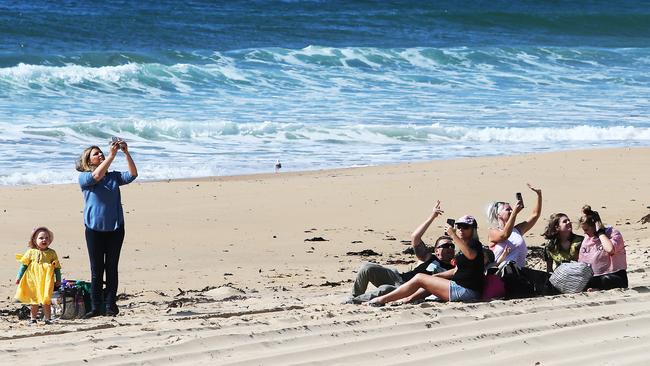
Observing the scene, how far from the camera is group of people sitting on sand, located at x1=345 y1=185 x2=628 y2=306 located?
8.08m

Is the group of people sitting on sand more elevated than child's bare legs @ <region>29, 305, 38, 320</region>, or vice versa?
the group of people sitting on sand

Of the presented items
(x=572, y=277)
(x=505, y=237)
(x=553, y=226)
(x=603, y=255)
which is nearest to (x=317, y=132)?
(x=553, y=226)

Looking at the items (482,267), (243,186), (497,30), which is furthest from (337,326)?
(497,30)

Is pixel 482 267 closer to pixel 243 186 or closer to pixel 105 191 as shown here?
pixel 105 191

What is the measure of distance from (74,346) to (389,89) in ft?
68.1

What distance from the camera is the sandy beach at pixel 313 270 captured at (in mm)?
6727

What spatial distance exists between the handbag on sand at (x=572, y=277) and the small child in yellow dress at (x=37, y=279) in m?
3.39

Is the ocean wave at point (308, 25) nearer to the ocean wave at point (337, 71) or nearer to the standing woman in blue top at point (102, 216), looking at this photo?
the ocean wave at point (337, 71)

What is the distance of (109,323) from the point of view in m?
7.73

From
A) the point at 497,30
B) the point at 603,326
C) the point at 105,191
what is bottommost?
the point at 603,326

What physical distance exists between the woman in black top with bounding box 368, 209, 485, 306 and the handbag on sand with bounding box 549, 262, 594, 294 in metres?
0.67

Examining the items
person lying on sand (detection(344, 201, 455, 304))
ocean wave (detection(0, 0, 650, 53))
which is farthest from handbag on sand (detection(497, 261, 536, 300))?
ocean wave (detection(0, 0, 650, 53))

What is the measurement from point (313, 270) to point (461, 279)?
8.27 feet

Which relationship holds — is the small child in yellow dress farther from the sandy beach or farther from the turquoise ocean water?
the turquoise ocean water
